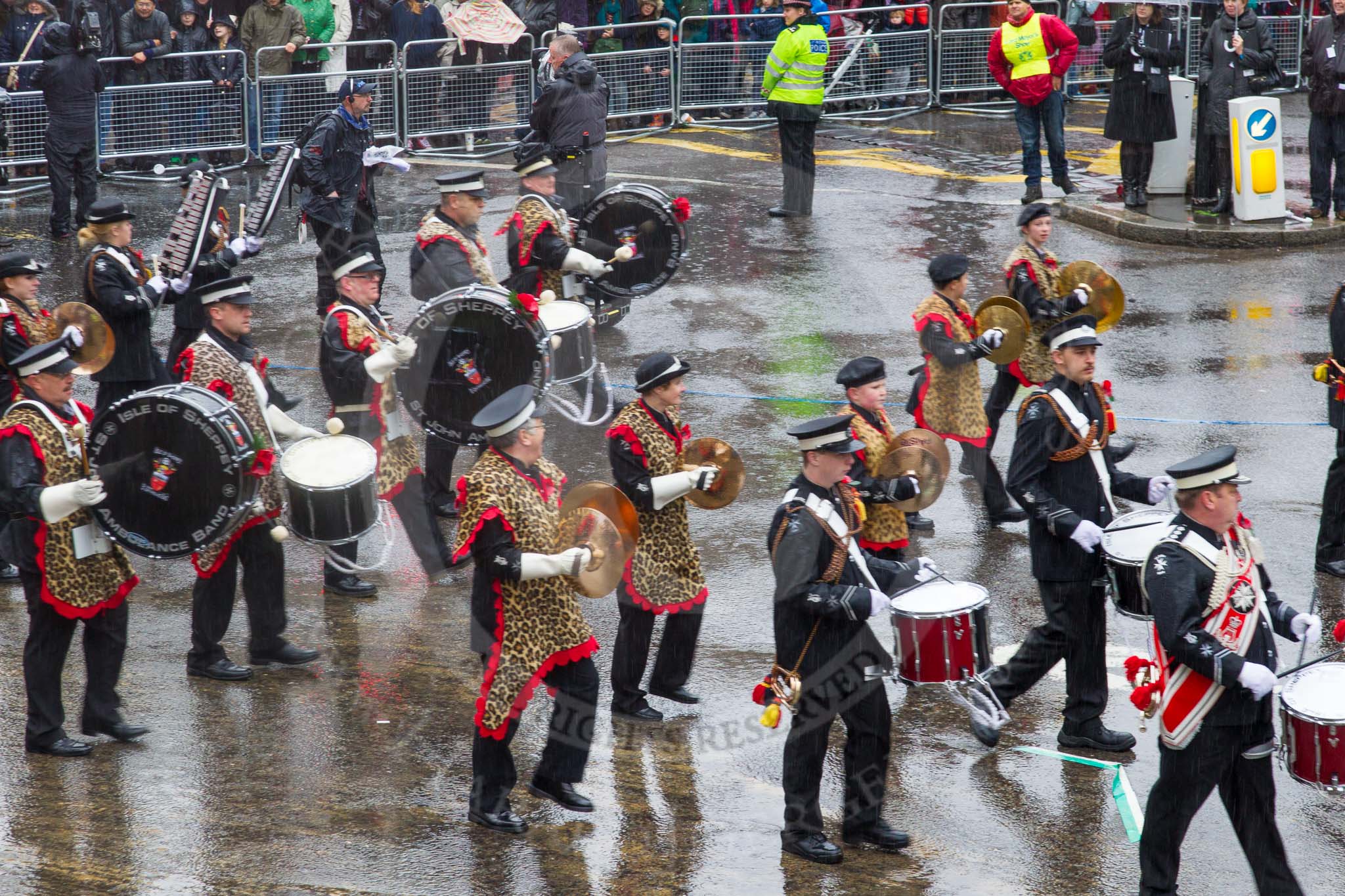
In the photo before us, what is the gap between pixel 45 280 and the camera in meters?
13.8

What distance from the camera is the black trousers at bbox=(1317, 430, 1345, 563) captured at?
346 inches

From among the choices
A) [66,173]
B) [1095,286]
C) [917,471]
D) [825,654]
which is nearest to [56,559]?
[825,654]

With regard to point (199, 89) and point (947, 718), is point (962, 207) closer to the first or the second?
point (199, 89)

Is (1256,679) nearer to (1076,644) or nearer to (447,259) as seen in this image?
(1076,644)

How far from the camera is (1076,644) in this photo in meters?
7.18

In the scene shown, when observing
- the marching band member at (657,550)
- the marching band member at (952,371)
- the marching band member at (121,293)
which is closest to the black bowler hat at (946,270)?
the marching band member at (952,371)

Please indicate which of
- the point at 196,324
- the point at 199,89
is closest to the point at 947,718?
the point at 196,324

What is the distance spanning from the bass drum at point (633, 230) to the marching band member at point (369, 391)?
240cm

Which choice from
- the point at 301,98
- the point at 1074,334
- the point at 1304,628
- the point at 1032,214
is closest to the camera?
the point at 1304,628

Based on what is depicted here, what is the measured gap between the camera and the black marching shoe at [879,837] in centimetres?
636

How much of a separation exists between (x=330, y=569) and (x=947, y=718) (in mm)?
3449

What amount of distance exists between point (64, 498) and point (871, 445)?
Result: 3.63 metres

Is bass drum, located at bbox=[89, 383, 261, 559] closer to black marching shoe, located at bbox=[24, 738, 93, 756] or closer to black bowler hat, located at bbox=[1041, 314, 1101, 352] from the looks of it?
black marching shoe, located at bbox=[24, 738, 93, 756]

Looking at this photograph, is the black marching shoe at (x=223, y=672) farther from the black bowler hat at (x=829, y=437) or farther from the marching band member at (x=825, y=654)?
the black bowler hat at (x=829, y=437)
